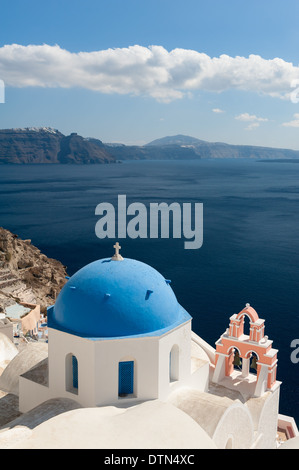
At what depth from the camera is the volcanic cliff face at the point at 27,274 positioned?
4078 centimetres

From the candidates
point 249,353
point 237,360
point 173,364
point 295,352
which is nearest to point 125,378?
point 173,364

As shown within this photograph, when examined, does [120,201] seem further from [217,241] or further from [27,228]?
[217,241]

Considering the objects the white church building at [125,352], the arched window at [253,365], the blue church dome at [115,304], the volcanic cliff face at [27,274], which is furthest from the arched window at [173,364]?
the volcanic cliff face at [27,274]

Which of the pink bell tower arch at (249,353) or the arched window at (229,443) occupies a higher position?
the pink bell tower arch at (249,353)

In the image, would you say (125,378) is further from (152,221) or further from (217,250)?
(152,221)

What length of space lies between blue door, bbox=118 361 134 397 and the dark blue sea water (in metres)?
15.7

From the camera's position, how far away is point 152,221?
6969 centimetres

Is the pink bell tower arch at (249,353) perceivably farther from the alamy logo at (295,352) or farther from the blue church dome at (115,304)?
the alamy logo at (295,352)

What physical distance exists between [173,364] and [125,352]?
6.98 feet

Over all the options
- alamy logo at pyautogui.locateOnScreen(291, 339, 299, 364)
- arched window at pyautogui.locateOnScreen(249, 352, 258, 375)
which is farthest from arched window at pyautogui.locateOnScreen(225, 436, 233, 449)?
alamy logo at pyautogui.locateOnScreen(291, 339, 299, 364)

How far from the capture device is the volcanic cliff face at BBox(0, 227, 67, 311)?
4078cm

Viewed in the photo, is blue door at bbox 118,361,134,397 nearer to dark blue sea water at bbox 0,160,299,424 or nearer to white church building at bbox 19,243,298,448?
white church building at bbox 19,243,298,448

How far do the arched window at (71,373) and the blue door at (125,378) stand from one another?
1.28m
